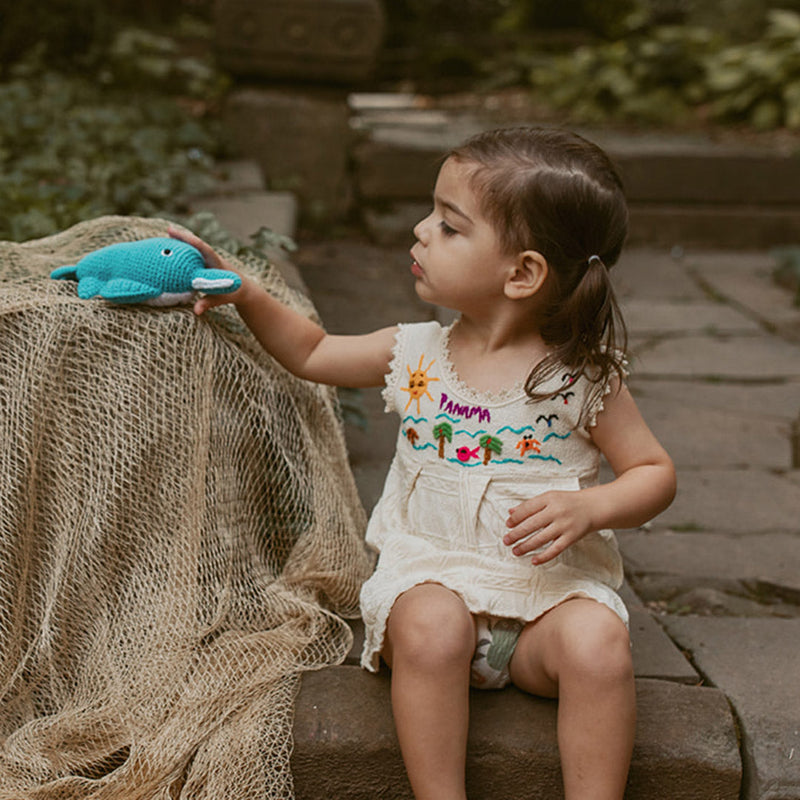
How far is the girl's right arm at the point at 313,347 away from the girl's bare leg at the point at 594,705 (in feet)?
2.07

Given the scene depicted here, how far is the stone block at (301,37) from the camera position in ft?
18.0

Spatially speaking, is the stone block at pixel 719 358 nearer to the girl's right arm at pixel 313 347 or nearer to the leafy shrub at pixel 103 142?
the leafy shrub at pixel 103 142

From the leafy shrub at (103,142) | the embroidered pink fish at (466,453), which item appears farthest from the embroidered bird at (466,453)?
the leafy shrub at (103,142)

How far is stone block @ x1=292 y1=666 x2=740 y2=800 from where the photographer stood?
1.74 m

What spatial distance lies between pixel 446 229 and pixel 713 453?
187 centimetres

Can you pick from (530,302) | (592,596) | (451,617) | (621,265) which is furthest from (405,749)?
(621,265)

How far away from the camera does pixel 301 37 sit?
5551 mm

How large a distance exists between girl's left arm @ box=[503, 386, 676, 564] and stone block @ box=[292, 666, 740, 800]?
29cm

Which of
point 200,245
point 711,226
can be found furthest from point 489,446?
point 711,226

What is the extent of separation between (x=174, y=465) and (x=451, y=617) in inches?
23.2

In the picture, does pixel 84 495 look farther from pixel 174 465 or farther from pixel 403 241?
pixel 403 241

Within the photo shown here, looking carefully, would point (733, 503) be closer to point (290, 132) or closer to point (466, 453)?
point (466, 453)

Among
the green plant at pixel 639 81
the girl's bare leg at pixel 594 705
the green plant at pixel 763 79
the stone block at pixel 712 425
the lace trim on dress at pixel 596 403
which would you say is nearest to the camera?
the girl's bare leg at pixel 594 705

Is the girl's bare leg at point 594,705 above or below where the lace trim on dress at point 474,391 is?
below
